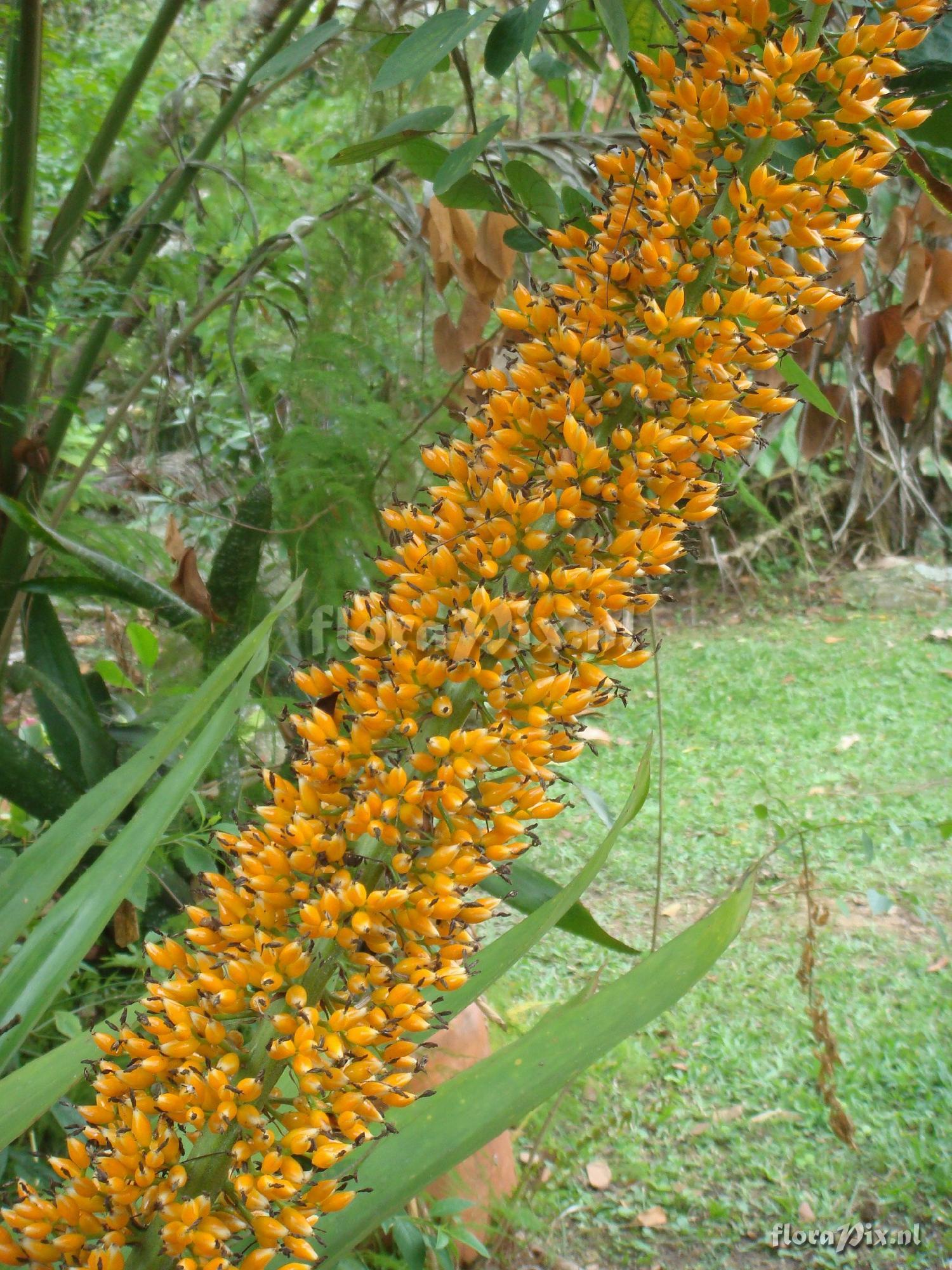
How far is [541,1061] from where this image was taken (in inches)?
16.4

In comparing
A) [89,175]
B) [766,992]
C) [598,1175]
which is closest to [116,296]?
[89,175]

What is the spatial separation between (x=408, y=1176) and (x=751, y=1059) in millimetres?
1843

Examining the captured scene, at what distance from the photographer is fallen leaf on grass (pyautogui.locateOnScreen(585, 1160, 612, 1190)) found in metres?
1.78

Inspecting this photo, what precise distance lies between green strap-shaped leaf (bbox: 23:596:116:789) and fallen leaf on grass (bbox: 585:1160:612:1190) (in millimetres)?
1167

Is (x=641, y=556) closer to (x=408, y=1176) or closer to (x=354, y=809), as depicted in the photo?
(x=354, y=809)

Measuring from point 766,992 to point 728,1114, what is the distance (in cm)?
41

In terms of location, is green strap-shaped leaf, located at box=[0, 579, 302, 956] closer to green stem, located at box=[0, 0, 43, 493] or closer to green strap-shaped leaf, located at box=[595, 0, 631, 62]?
green strap-shaped leaf, located at box=[595, 0, 631, 62]

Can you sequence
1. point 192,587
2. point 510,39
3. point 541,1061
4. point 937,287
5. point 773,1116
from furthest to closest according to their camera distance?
point 773,1116 → point 192,587 → point 937,287 → point 510,39 → point 541,1061

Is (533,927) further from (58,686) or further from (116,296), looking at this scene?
(116,296)

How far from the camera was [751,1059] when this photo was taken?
206 centimetres

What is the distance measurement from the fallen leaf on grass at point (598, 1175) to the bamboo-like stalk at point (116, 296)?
1.36m

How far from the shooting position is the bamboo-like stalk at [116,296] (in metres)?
1.31

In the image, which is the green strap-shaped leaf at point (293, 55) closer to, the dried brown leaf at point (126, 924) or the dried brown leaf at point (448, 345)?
the dried brown leaf at point (448, 345)

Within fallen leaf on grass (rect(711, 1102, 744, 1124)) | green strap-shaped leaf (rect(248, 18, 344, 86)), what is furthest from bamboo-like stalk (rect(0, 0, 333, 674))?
fallen leaf on grass (rect(711, 1102, 744, 1124))
